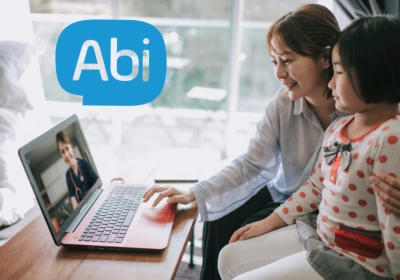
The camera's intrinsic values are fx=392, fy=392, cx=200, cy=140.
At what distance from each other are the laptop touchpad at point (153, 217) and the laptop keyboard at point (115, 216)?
0.03 metres

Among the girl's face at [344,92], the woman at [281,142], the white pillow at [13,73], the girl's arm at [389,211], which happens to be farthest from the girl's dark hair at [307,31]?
the white pillow at [13,73]

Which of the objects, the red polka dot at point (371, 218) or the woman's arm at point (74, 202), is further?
the woman's arm at point (74, 202)

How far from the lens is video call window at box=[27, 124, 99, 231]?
94 cm

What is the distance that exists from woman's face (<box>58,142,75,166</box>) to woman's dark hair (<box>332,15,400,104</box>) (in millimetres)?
765

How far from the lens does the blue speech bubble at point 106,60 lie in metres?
2.01

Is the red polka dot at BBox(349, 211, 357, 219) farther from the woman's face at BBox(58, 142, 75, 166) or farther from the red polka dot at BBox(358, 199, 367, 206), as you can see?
the woman's face at BBox(58, 142, 75, 166)

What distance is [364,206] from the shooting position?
2.91 ft

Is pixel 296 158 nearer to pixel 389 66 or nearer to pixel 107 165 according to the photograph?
pixel 389 66

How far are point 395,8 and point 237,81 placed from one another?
1264mm

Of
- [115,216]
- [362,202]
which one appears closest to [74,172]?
[115,216]

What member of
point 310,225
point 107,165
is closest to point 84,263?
point 310,225

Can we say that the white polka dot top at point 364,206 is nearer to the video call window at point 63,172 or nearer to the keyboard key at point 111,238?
the keyboard key at point 111,238

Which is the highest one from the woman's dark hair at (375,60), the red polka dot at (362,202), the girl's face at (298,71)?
the woman's dark hair at (375,60)

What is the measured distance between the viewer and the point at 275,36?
3.84ft
